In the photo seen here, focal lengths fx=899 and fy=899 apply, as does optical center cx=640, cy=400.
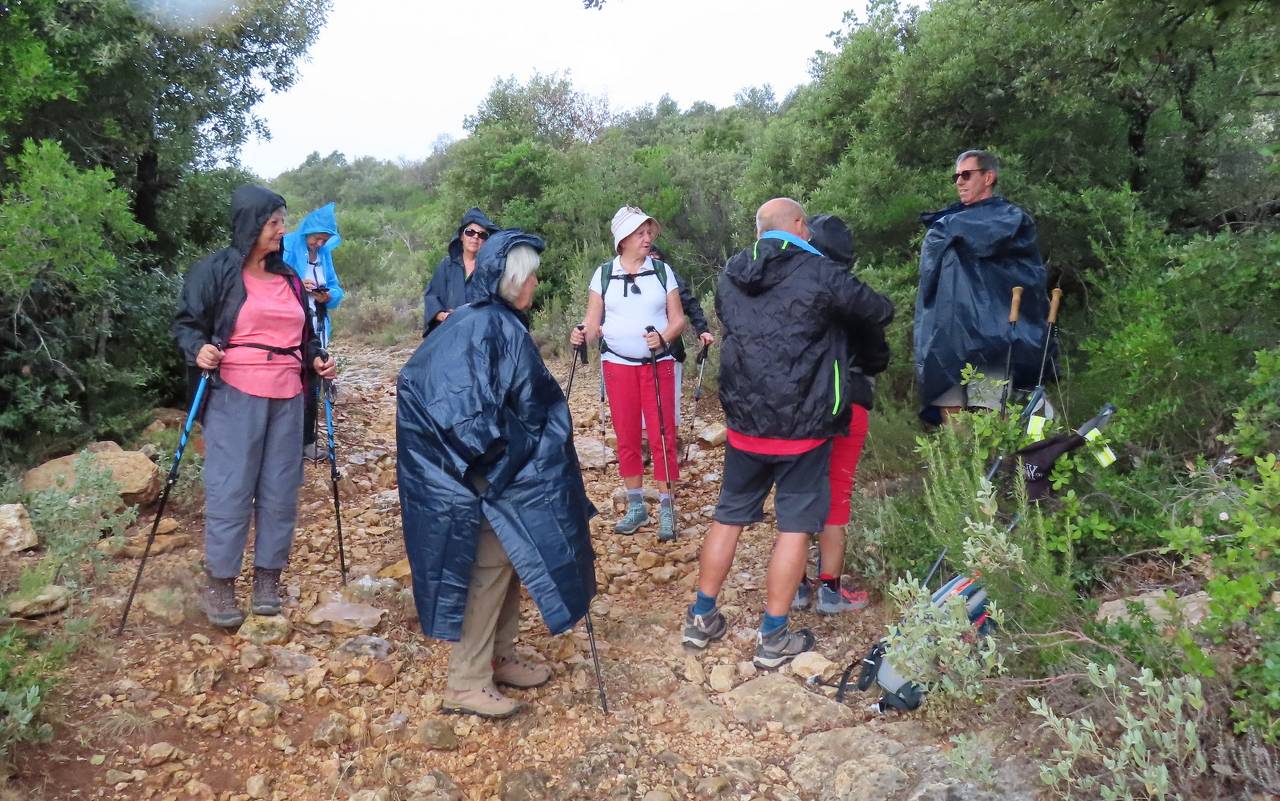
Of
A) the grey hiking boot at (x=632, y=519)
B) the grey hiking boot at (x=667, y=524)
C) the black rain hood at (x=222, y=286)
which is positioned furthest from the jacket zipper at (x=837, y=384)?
the black rain hood at (x=222, y=286)

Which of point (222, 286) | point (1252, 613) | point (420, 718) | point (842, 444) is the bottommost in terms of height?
point (420, 718)

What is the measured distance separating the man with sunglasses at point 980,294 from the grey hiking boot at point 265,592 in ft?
11.2

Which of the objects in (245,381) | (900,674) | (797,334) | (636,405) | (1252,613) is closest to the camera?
(1252,613)

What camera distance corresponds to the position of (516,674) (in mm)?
3908

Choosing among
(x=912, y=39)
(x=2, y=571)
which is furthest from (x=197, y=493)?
(x=912, y=39)

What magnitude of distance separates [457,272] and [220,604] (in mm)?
2685

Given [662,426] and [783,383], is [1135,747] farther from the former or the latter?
[662,426]

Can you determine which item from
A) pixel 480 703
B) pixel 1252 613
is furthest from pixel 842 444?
pixel 480 703

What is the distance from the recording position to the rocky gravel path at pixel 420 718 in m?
3.15

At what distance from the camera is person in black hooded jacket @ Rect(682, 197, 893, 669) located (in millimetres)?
3727

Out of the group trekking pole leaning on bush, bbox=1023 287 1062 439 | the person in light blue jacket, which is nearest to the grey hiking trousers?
the person in light blue jacket

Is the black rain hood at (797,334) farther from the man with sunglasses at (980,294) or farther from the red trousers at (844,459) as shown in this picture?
the man with sunglasses at (980,294)

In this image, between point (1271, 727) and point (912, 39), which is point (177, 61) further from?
point (1271, 727)

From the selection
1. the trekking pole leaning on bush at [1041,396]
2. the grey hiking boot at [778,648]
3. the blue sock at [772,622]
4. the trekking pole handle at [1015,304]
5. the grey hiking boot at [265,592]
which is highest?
the trekking pole handle at [1015,304]
